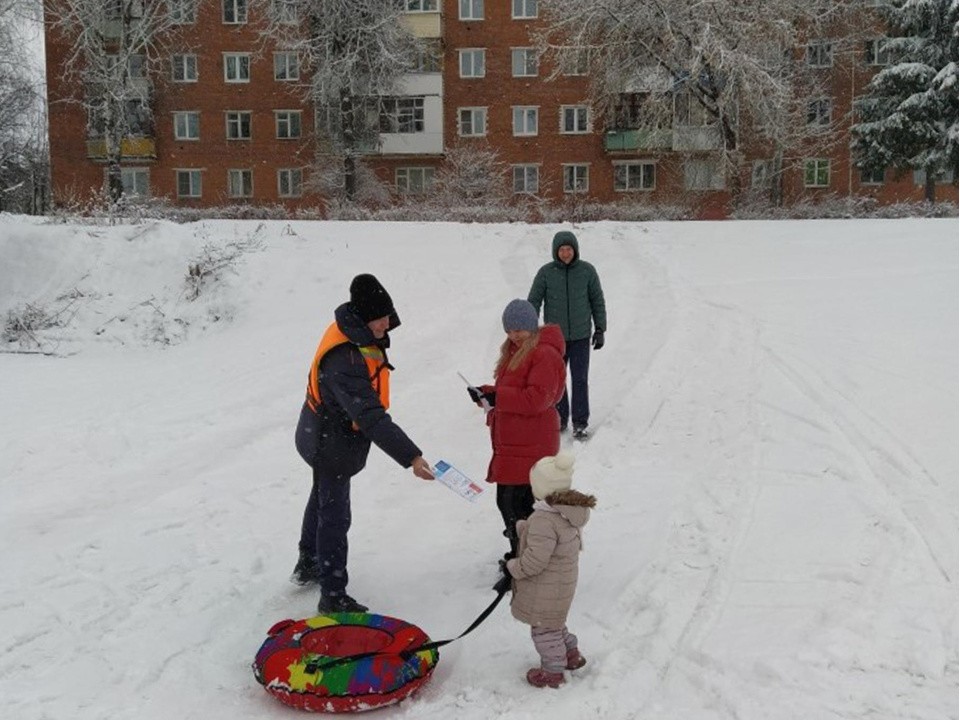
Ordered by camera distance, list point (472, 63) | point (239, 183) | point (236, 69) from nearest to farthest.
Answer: point (472, 63) → point (236, 69) → point (239, 183)

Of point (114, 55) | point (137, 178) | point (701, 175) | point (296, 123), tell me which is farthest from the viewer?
point (137, 178)

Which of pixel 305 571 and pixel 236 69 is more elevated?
pixel 236 69

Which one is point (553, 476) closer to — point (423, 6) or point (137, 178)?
point (423, 6)

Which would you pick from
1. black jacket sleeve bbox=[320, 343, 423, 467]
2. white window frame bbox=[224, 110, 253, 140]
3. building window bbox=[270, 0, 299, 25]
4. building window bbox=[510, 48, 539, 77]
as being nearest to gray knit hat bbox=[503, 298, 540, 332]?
black jacket sleeve bbox=[320, 343, 423, 467]

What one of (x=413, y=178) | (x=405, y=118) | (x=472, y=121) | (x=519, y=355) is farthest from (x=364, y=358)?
(x=472, y=121)

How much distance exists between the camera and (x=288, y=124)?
133 ft

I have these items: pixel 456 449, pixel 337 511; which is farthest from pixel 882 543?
pixel 456 449

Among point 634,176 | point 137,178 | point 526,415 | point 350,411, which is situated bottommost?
point 526,415

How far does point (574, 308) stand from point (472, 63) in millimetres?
34603

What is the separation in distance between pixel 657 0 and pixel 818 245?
36.0 feet

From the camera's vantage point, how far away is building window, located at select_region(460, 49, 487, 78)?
132 ft

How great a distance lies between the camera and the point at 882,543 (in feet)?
18.4

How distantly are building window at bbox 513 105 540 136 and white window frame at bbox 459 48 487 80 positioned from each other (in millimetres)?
2298

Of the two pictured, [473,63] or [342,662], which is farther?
[473,63]
